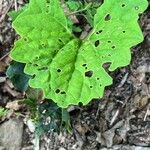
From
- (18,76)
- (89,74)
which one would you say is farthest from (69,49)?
(18,76)

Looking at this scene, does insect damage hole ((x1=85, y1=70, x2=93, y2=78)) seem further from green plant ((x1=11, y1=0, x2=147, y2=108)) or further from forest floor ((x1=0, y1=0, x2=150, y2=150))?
forest floor ((x1=0, y1=0, x2=150, y2=150))

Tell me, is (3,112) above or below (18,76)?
below

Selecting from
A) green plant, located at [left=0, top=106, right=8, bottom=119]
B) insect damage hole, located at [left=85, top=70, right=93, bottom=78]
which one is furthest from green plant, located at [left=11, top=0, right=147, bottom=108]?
green plant, located at [left=0, top=106, right=8, bottom=119]

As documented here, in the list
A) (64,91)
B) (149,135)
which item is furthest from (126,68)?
(64,91)

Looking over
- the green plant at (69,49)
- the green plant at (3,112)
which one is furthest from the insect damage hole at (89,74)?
the green plant at (3,112)

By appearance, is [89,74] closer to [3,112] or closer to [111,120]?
[111,120]

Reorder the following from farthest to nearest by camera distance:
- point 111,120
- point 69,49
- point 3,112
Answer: point 3,112
point 111,120
point 69,49

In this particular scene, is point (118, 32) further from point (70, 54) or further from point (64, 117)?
point (64, 117)
